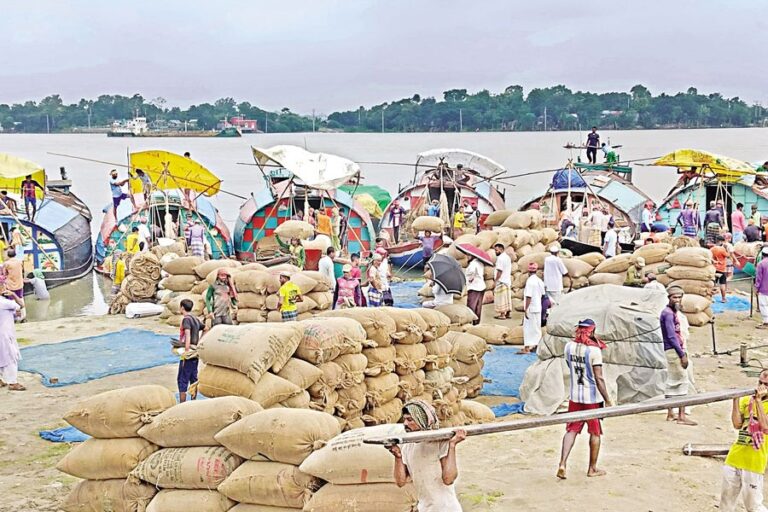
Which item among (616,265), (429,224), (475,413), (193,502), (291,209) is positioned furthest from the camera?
(291,209)

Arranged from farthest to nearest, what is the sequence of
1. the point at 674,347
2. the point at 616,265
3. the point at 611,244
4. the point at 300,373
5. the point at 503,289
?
the point at 611,244
the point at 616,265
the point at 503,289
the point at 674,347
the point at 300,373

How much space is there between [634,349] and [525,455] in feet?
7.37

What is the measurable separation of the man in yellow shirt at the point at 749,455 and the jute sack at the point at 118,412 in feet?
12.8

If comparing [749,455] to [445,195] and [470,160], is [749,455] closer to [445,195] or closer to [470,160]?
[445,195]

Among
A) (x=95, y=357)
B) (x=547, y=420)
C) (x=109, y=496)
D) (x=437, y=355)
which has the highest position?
(x=547, y=420)

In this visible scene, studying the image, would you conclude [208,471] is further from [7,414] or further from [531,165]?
[531,165]

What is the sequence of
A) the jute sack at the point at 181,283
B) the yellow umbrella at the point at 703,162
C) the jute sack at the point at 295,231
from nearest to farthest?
the jute sack at the point at 181,283
the jute sack at the point at 295,231
the yellow umbrella at the point at 703,162

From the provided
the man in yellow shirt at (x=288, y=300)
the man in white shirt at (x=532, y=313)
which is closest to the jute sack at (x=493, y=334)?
the man in white shirt at (x=532, y=313)

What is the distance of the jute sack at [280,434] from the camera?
5.98 metres

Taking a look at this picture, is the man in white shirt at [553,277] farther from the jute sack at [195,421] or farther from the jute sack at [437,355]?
the jute sack at [195,421]

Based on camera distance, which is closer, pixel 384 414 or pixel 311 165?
pixel 384 414

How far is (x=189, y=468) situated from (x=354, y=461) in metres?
1.23

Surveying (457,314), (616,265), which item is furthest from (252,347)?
(616,265)

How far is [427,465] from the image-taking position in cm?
523
